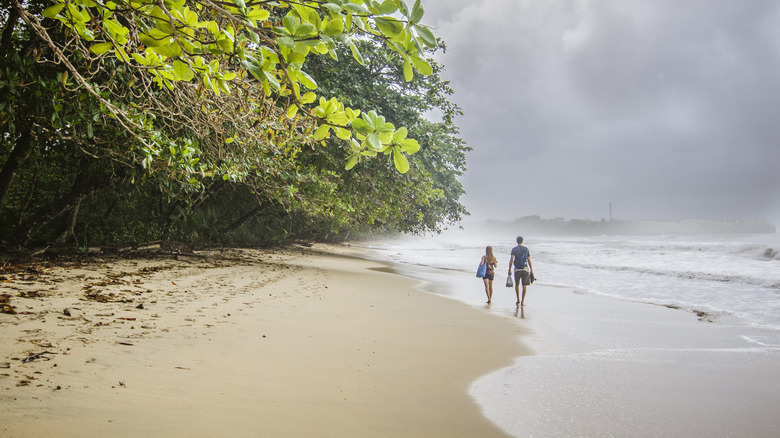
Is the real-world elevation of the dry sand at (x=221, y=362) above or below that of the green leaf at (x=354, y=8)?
below

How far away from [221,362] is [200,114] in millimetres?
2385

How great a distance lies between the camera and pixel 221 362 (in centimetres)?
359

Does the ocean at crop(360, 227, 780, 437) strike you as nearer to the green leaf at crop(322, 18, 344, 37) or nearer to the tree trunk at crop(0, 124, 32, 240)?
the green leaf at crop(322, 18, 344, 37)

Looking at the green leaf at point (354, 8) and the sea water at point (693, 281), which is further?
the sea water at point (693, 281)

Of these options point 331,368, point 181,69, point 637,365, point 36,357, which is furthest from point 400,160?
point 637,365

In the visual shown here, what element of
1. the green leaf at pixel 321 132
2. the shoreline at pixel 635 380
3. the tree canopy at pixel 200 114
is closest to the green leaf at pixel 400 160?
the tree canopy at pixel 200 114

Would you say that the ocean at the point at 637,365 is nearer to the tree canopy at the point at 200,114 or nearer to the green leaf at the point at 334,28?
the tree canopy at the point at 200,114

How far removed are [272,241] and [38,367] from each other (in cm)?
1860

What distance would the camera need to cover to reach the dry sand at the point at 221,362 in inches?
101

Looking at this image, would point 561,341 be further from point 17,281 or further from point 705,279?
point 705,279

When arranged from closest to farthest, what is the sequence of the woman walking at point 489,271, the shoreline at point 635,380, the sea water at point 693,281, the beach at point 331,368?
the beach at point 331,368 → the shoreline at point 635,380 → the woman walking at point 489,271 → the sea water at point 693,281

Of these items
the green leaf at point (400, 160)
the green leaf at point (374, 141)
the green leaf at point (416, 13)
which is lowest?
the green leaf at point (400, 160)

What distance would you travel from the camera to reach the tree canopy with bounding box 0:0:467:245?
5.37ft

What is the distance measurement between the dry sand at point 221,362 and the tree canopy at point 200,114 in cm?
162
